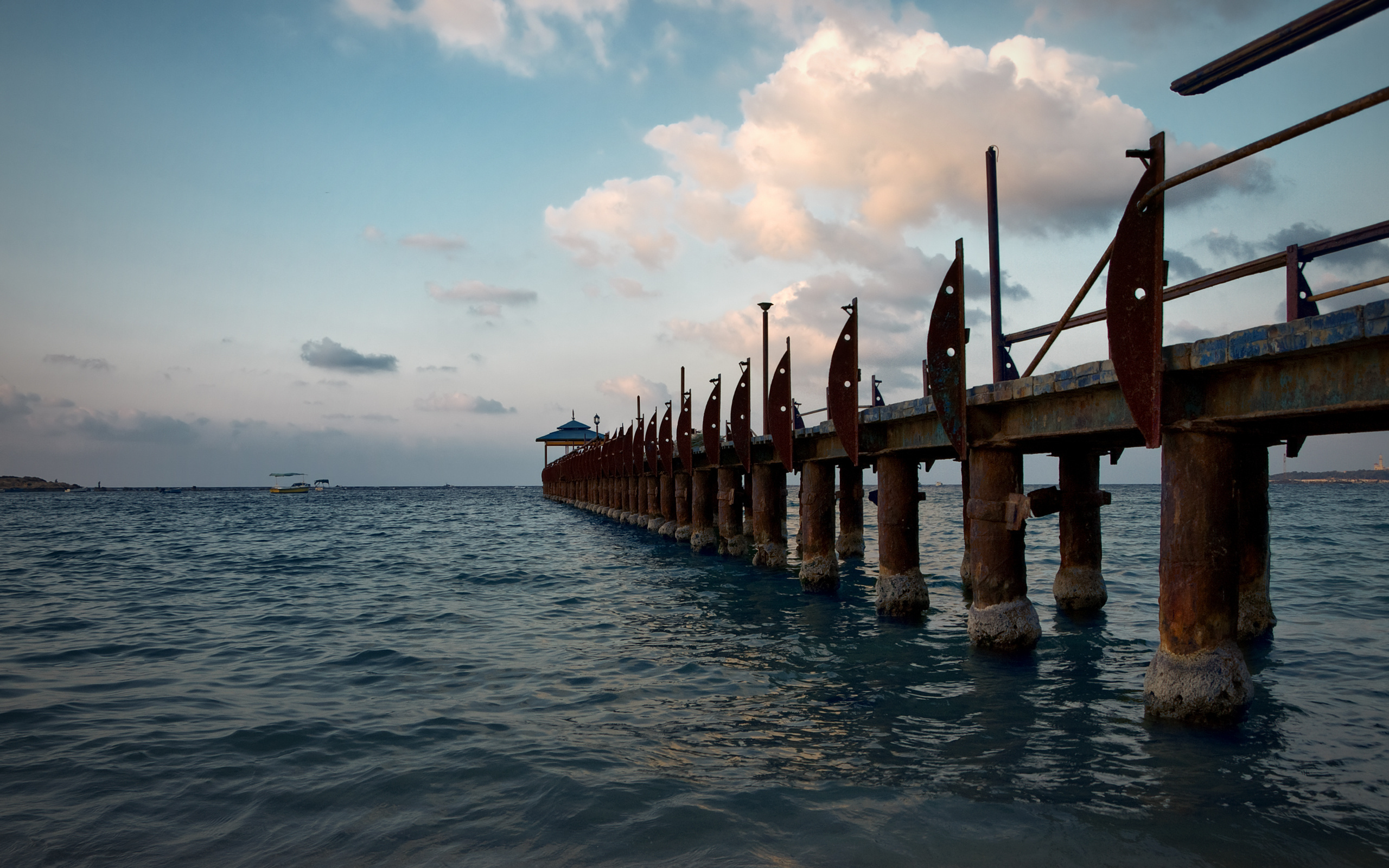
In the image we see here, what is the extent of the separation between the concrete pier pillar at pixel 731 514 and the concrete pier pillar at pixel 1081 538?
10357 millimetres

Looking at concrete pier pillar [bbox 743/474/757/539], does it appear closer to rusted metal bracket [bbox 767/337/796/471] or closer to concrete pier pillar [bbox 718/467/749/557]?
concrete pier pillar [bbox 718/467/749/557]

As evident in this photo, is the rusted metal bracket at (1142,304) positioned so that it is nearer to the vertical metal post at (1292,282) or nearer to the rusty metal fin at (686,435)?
the vertical metal post at (1292,282)

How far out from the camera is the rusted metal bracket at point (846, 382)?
1176cm

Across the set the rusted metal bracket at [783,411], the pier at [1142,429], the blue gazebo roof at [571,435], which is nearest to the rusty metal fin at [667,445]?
the pier at [1142,429]

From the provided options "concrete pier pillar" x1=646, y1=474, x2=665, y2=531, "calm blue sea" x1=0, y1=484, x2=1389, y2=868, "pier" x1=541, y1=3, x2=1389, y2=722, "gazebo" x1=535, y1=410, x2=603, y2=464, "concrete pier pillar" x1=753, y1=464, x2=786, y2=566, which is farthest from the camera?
"gazebo" x1=535, y1=410, x2=603, y2=464

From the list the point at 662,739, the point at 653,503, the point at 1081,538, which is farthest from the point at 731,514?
the point at 662,739

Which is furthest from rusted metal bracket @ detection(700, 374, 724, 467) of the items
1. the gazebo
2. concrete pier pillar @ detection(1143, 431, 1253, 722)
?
the gazebo

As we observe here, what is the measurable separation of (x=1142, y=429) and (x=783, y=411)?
340 inches

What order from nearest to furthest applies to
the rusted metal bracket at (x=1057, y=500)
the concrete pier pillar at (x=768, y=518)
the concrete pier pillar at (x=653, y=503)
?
the rusted metal bracket at (x=1057, y=500), the concrete pier pillar at (x=768, y=518), the concrete pier pillar at (x=653, y=503)

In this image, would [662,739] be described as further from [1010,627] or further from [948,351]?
[948,351]

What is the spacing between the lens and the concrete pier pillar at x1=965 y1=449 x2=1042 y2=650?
9148 millimetres

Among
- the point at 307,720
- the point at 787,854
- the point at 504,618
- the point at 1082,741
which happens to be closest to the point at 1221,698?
the point at 1082,741

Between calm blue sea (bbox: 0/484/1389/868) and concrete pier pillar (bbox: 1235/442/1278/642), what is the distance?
437mm

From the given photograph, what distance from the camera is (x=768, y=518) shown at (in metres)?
18.5
